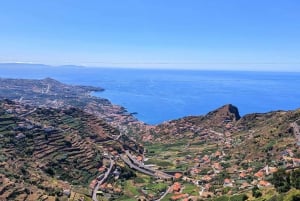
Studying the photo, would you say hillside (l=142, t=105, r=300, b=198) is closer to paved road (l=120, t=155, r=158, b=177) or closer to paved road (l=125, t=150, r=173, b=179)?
paved road (l=125, t=150, r=173, b=179)

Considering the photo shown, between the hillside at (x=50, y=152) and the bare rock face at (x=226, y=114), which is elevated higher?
the bare rock face at (x=226, y=114)

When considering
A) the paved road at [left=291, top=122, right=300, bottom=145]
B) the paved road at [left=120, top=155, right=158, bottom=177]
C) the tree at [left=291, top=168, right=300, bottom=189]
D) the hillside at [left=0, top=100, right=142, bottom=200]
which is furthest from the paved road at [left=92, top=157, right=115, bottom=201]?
the paved road at [left=291, top=122, right=300, bottom=145]

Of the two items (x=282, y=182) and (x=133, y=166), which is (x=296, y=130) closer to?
(x=133, y=166)

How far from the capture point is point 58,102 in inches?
7761

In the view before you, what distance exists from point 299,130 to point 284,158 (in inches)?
673

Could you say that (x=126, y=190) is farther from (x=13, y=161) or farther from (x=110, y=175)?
(x=13, y=161)

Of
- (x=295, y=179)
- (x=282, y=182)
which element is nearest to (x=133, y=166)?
(x=282, y=182)

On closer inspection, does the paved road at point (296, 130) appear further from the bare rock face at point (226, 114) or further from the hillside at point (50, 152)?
the hillside at point (50, 152)

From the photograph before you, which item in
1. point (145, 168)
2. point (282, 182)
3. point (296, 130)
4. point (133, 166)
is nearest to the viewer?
point (282, 182)

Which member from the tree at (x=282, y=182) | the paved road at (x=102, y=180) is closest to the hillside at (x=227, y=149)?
the tree at (x=282, y=182)

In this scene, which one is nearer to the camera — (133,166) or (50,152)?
(50,152)

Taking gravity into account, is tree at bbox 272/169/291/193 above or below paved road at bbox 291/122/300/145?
above

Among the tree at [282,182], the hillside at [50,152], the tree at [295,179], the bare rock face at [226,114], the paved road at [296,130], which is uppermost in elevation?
the tree at [295,179]

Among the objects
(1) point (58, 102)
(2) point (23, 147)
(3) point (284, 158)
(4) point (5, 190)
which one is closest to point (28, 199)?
(4) point (5, 190)
